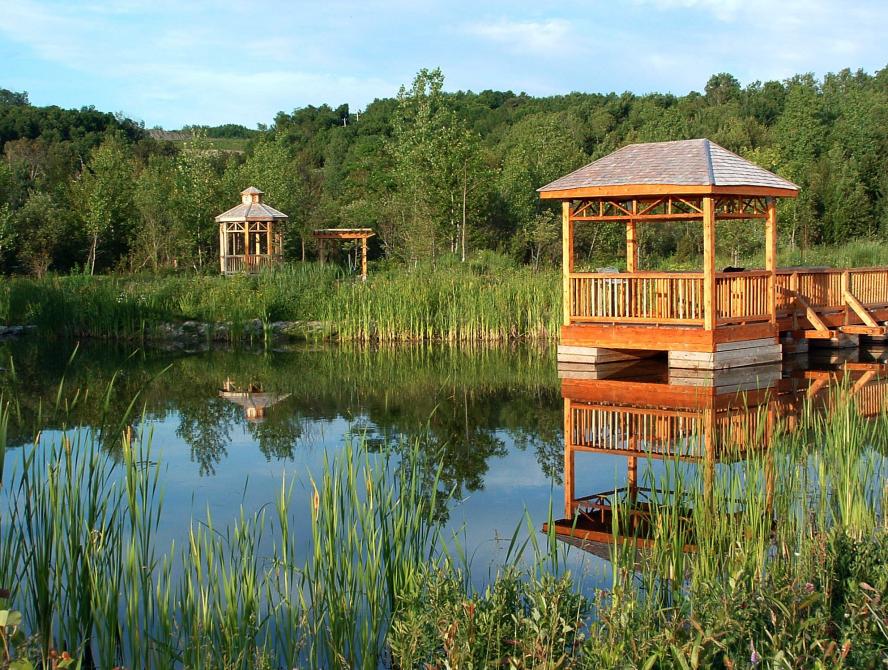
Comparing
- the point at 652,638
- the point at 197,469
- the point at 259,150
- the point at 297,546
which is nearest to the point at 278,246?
the point at 259,150

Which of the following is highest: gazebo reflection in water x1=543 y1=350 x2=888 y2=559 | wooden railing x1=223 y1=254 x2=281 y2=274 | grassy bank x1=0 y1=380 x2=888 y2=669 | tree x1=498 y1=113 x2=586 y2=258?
tree x1=498 y1=113 x2=586 y2=258

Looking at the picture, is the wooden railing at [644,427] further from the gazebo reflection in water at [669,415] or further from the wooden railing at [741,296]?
the wooden railing at [741,296]

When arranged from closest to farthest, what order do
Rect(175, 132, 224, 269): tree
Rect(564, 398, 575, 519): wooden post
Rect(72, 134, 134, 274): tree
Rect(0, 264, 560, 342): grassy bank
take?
Rect(564, 398, 575, 519): wooden post → Rect(0, 264, 560, 342): grassy bank → Rect(72, 134, 134, 274): tree → Rect(175, 132, 224, 269): tree

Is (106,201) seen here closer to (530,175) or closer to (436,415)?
(530,175)

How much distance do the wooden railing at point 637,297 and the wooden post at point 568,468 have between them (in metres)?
3.76

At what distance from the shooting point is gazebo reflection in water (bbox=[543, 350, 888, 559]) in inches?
269

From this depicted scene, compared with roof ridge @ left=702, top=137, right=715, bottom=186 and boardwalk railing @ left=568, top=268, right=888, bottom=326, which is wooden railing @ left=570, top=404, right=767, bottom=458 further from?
roof ridge @ left=702, top=137, right=715, bottom=186

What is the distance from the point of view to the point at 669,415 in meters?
10.9

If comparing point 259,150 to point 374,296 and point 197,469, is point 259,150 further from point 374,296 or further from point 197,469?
point 197,469

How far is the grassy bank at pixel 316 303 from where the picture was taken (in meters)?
20.0

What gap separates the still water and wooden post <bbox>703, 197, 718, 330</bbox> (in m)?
0.93

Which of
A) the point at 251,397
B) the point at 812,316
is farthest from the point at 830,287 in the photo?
the point at 251,397

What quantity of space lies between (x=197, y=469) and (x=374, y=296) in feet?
38.7

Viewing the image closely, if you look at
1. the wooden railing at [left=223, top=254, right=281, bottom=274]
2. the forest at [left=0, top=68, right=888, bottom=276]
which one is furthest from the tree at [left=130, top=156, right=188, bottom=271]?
the wooden railing at [left=223, top=254, right=281, bottom=274]
